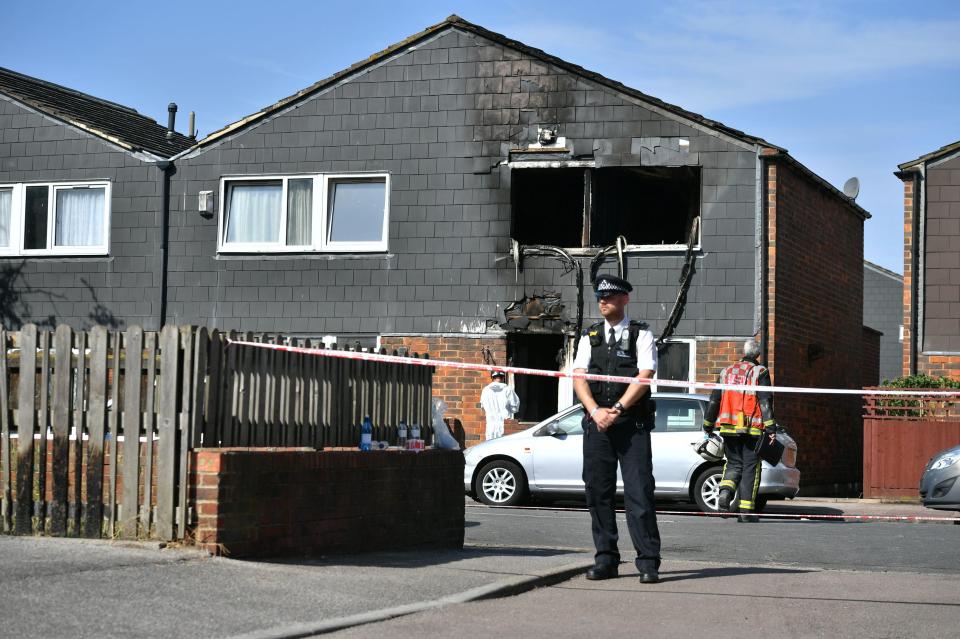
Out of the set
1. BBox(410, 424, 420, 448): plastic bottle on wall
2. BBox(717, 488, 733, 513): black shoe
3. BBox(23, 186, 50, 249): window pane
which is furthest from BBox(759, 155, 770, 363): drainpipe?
BBox(23, 186, 50, 249): window pane

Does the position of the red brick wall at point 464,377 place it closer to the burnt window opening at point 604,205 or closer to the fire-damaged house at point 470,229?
the fire-damaged house at point 470,229

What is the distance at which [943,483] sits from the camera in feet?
52.5

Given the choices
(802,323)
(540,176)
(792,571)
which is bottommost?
(792,571)

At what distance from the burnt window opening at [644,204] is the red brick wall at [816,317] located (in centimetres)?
154

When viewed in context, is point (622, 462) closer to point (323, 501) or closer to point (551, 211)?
point (323, 501)

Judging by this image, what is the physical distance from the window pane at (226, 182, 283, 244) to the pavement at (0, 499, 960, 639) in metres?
14.2

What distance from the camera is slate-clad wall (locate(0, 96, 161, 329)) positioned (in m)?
23.8

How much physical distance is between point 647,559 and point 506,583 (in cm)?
106

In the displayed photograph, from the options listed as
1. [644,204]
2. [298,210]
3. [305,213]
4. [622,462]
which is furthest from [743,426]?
[298,210]

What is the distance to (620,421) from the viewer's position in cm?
893

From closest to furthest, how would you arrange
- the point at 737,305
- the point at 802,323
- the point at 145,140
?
1. the point at 737,305
2. the point at 802,323
3. the point at 145,140

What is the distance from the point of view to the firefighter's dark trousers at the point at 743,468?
15031 mm

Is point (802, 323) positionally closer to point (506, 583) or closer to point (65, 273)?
point (65, 273)

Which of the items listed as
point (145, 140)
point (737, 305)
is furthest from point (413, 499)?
point (145, 140)
